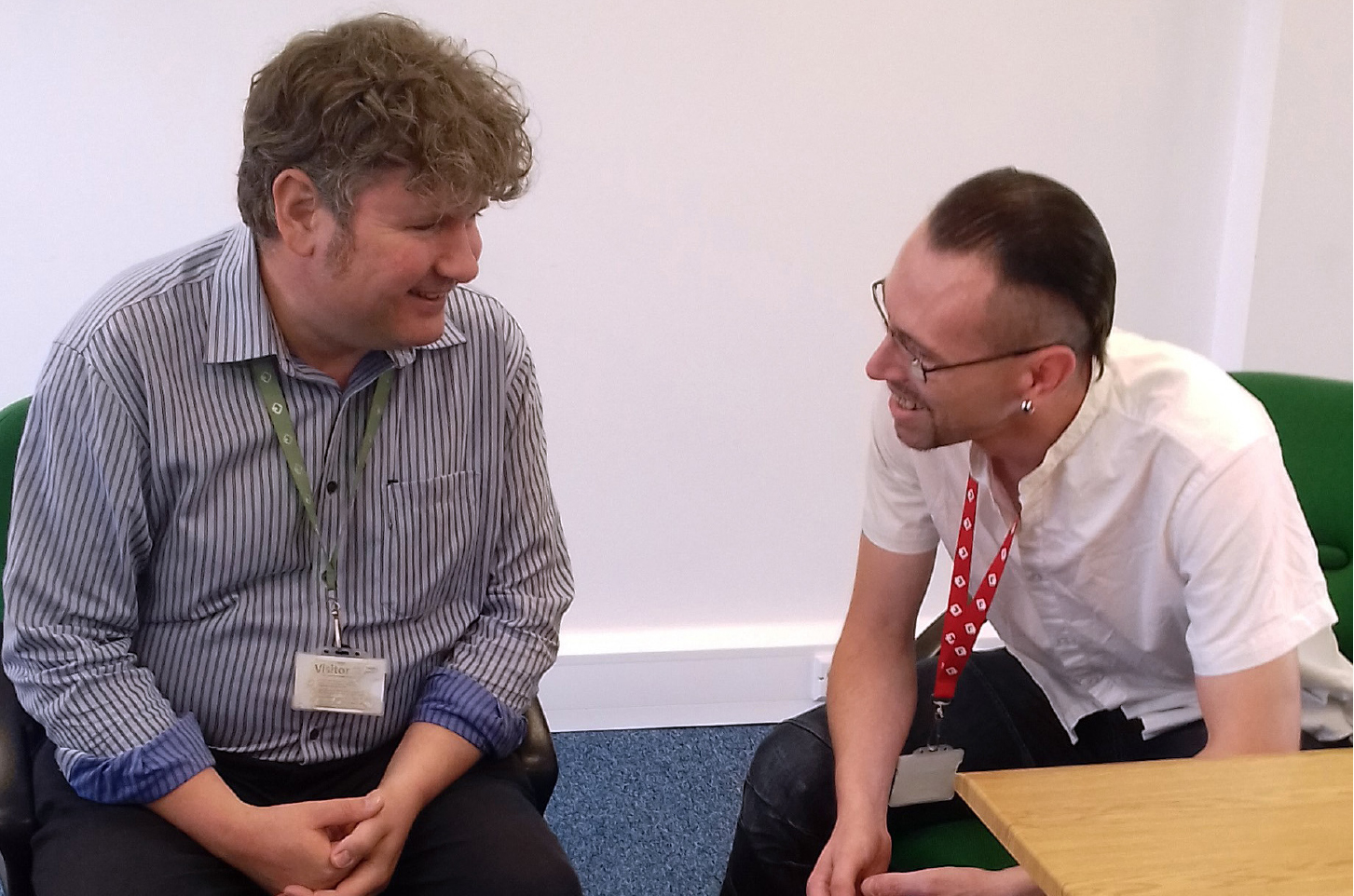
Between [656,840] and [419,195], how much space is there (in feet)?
4.87

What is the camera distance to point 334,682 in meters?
1.43

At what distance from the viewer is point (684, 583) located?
8.79 feet

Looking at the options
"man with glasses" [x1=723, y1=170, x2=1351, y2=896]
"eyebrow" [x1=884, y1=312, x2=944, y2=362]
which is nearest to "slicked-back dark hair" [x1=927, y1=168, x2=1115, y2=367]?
"man with glasses" [x1=723, y1=170, x2=1351, y2=896]

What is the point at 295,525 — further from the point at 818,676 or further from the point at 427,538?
the point at 818,676

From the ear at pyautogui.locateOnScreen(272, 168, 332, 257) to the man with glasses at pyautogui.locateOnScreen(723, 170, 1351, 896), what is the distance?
0.66 meters

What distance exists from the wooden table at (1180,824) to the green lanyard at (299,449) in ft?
2.65

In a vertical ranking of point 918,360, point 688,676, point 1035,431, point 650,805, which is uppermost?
point 918,360

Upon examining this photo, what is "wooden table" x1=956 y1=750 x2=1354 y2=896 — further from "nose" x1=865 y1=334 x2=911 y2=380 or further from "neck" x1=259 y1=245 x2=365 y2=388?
"neck" x1=259 y1=245 x2=365 y2=388

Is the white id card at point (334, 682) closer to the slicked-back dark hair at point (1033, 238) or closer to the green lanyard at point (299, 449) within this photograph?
the green lanyard at point (299, 449)

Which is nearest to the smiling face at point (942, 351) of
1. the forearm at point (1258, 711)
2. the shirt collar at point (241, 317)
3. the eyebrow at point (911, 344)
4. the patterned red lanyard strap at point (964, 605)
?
the eyebrow at point (911, 344)

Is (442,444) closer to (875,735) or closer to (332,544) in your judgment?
(332,544)

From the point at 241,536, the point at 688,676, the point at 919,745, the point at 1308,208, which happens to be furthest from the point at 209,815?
the point at 1308,208

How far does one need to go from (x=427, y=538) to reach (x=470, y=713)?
0.22 m

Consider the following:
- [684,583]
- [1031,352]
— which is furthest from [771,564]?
[1031,352]
